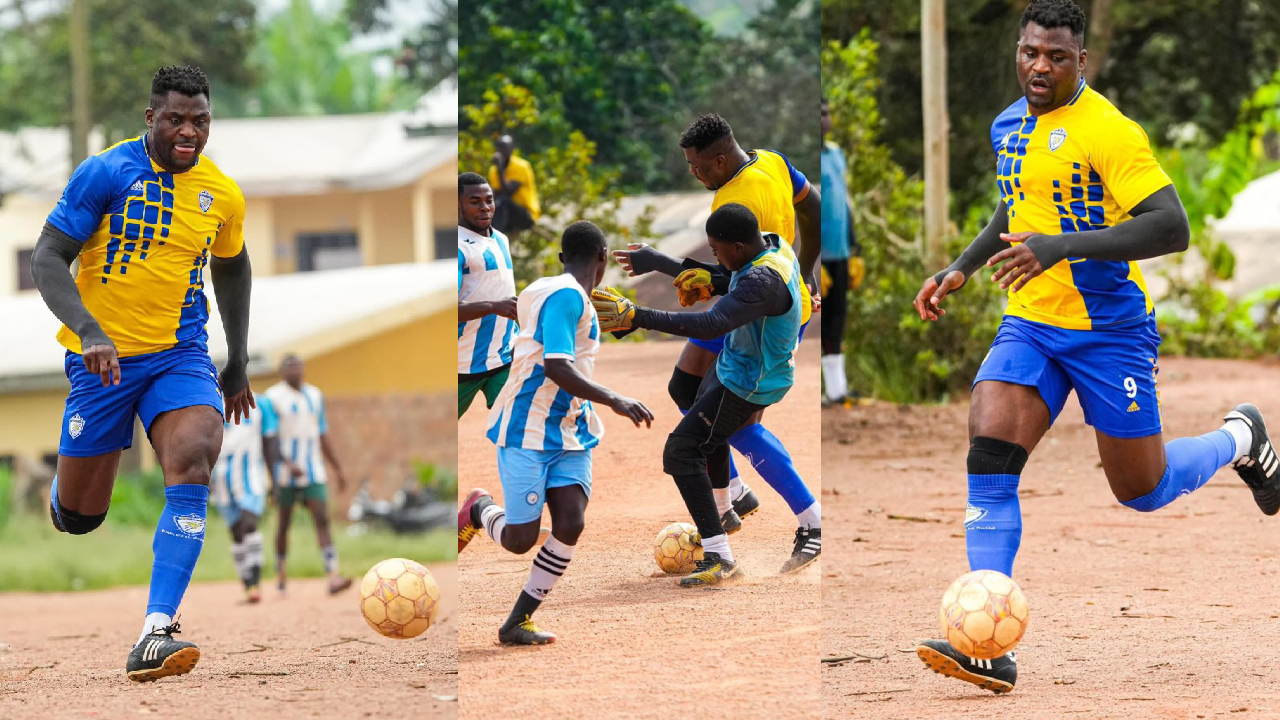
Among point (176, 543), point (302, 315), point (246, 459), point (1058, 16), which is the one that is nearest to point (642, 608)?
point (176, 543)

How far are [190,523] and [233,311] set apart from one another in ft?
3.14

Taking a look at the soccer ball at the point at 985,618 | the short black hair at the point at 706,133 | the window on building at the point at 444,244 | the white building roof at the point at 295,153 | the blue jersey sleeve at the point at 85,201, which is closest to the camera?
the soccer ball at the point at 985,618

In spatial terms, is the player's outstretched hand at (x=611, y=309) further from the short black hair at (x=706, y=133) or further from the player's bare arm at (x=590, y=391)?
the short black hair at (x=706, y=133)

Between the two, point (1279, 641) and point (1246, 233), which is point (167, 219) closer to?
point (1279, 641)

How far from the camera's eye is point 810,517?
5254mm

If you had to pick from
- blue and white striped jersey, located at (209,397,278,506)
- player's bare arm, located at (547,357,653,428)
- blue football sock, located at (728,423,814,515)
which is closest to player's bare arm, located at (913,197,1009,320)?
blue football sock, located at (728,423,814,515)

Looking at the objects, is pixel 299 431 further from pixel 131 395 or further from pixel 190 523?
pixel 190 523

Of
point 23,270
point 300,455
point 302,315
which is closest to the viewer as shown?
point 300,455

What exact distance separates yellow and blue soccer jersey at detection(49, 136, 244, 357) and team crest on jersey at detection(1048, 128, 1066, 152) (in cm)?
292

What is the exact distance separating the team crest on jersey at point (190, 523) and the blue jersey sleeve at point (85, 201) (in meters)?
1.04

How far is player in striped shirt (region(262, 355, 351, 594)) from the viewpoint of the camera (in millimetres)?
12227

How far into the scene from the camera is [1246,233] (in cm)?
2381

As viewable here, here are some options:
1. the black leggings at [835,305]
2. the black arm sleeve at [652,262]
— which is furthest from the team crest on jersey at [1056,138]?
the black leggings at [835,305]

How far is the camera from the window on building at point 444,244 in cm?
2223
